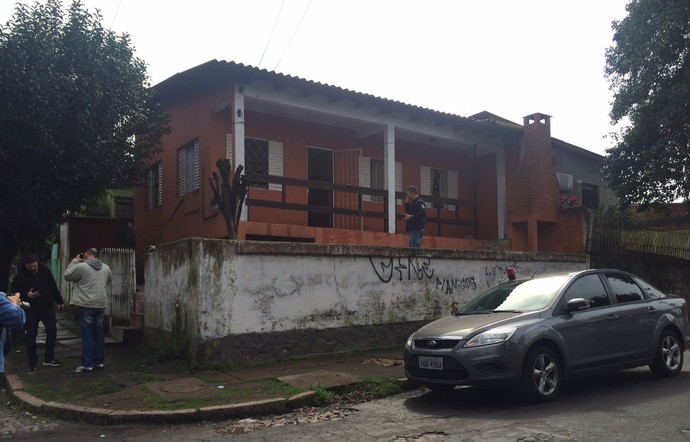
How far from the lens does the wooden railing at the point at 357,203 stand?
1295 cm

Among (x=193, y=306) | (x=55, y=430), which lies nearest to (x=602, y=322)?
(x=193, y=306)

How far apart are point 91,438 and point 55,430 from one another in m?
0.58

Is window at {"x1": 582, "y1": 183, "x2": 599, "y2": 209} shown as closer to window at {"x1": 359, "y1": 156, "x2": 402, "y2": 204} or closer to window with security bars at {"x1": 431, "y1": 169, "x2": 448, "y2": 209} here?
window with security bars at {"x1": 431, "y1": 169, "x2": 448, "y2": 209}

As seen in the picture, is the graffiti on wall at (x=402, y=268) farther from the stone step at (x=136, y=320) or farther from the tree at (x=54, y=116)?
the tree at (x=54, y=116)

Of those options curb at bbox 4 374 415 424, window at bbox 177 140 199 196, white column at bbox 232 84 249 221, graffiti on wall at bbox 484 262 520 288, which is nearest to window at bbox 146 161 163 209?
window at bbox 177 140 199 196

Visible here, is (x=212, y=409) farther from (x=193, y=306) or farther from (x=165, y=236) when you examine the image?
(x=165, y=236)

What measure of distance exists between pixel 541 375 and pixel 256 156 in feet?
31.1

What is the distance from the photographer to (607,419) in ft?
18.4

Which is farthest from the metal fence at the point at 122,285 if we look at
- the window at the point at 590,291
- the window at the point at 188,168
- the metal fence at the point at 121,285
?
the window at the point at 590,291

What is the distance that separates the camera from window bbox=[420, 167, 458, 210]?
1745cm

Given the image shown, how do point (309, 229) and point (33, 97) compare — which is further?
point (309, 229)

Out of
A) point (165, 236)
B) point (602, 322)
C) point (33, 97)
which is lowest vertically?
point (602, 322)

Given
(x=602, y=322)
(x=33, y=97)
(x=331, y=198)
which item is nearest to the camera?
(x=602, y=322)

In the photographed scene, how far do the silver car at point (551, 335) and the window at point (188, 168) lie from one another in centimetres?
874
